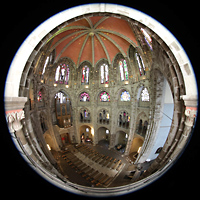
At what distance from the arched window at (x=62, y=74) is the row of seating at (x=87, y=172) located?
393 inches

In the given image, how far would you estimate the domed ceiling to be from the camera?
8.69 meters

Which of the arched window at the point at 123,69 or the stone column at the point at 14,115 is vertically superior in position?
the arched window at the point at 123,69

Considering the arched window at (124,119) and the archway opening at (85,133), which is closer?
the arched window at (124,119)

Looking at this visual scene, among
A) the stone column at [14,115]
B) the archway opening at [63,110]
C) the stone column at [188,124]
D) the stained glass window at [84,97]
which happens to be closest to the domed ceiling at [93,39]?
the stained glass window at [84,97]

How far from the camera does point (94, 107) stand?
531 inches

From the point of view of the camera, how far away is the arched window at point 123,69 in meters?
11.1

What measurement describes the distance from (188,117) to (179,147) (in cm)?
105

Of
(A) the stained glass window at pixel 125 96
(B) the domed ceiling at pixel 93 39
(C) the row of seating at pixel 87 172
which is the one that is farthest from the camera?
(A) the stained glass window at pixel 125 96

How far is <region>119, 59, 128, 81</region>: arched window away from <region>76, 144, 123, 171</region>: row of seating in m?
9.83

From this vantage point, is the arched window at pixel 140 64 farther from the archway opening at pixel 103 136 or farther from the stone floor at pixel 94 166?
the archway opening at pixel 103 136

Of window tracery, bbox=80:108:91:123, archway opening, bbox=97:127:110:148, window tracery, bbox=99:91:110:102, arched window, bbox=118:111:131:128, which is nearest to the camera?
arched window, bbox=118:111:131:128

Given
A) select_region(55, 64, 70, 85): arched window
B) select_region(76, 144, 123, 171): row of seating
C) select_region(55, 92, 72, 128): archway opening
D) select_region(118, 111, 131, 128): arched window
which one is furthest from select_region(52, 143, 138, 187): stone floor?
select_region(55, 64, 70, 85): arched window

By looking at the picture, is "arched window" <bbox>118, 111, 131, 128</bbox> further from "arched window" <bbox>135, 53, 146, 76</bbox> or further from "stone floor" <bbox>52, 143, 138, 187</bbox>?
"arched window" <bbox>135, 53, 146, 76</bbox>

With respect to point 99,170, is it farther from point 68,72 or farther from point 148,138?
point 68,72
